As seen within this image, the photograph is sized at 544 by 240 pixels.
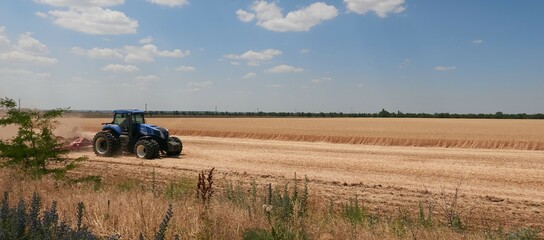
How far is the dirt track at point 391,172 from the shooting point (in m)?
10.4

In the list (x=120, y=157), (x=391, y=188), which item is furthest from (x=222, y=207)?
(x=120, y=157)

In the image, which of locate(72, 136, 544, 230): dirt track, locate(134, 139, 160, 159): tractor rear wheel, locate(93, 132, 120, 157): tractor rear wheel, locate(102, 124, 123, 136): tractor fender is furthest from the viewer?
locate(102, 124, 123, 136): tractor fender

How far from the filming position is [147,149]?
18.2 m

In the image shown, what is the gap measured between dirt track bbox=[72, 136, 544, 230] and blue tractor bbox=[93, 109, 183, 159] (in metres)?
0.63

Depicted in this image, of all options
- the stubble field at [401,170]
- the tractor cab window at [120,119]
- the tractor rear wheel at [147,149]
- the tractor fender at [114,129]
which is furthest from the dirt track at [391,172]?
the tractor cab window at [120,119]

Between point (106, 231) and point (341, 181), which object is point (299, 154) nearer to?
point (341, 181)

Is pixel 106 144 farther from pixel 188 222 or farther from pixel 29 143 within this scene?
pixel 188 222

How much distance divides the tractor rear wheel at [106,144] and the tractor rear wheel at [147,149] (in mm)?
1223

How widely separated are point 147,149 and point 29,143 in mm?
7384

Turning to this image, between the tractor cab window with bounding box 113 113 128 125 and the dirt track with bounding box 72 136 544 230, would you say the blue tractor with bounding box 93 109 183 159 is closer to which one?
the tractor cab window with bounding box 113 113 128 125

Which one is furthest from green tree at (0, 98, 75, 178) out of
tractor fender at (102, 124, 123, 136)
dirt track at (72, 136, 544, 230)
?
tractor fender at (102, 124, 123, 136)

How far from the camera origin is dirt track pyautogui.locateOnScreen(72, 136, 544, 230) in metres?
10.4

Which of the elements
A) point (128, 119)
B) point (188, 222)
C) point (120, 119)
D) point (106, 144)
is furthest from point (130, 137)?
point (188, 222)

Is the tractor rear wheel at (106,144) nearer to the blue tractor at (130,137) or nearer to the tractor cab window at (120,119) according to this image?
the blue tractor at (130,137)
